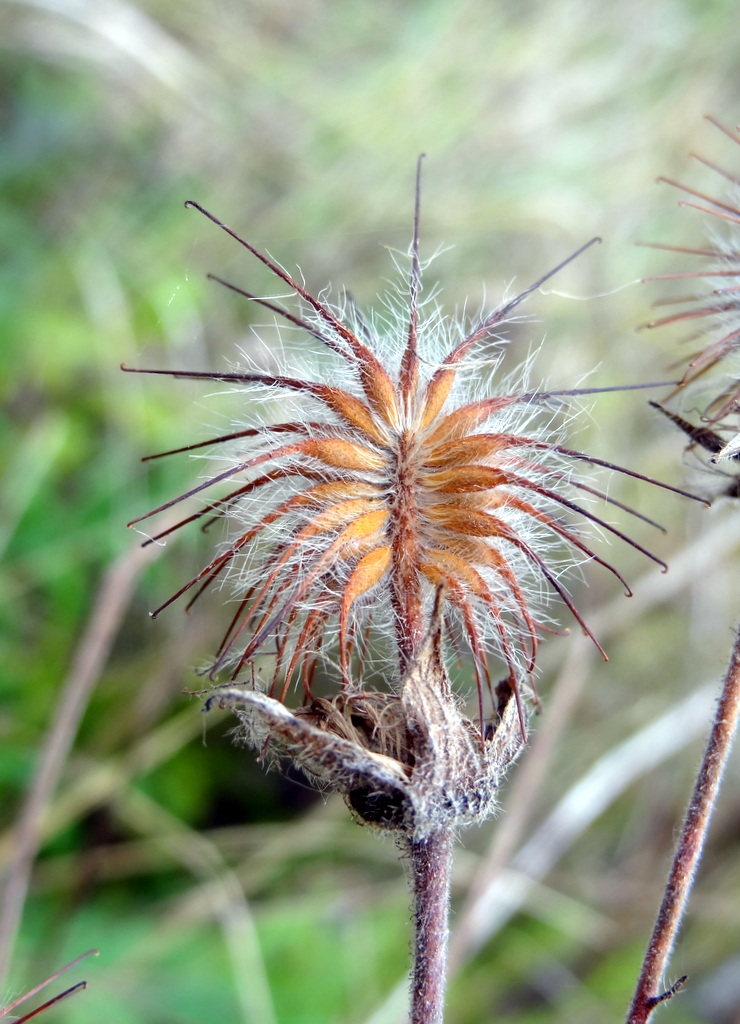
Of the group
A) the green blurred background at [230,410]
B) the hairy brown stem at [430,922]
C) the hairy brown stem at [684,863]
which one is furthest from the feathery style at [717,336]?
the green blurred background at [230,410]

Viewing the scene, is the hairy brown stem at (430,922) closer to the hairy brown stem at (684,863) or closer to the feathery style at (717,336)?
the hairy brown stem at (684,863)

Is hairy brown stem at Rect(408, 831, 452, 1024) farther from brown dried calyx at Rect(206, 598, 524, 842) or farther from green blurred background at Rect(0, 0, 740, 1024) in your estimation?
green blurred background at Rect(0, 0, 740, 1024)

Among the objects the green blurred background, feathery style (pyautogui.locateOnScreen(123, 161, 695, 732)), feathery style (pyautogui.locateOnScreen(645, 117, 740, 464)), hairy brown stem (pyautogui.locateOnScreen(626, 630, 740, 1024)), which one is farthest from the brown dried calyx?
the green blurred background

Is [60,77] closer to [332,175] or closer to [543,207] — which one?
[332,175]

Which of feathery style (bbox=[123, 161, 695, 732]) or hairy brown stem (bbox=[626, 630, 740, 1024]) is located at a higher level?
feathery style (bbox=[123, 161, 695, 732])

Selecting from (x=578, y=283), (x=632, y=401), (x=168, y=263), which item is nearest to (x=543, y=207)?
(x=578, y=283)

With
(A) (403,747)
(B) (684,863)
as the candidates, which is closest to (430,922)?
(A) (403,747)
